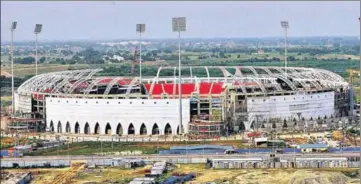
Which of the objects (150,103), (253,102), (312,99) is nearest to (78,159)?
(150,103)

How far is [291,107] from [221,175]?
1702 centimetres

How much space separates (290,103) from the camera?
172 ft

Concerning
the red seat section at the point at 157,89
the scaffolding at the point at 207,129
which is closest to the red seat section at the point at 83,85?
Result: the red seat section at the point at 157,89

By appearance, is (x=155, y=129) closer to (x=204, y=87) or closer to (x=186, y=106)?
(x=186, y=106)

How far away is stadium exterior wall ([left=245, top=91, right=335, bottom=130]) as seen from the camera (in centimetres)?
5141

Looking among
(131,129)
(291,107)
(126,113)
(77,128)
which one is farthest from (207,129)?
(77,128)

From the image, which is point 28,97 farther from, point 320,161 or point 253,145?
point 320,161

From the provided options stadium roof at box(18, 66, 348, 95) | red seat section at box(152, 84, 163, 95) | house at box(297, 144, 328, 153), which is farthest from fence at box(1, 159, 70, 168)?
red seat section at box(152, 84, 163, 95)

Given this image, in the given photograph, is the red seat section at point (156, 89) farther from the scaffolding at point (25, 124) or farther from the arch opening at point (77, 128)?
the scaffolding at point (25, 124)

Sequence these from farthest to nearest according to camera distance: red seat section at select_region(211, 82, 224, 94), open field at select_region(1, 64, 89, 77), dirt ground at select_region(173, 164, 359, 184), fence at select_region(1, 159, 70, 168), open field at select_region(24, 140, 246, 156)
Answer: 1. open field at select_region(1, 64, 89, 77)
2. red seat section at select_region(211, 82, 224, 94)
3. open field at select_region(24, 140, 246, 156)
4. fence at select_region(1, 159, 70, 168)
5. dirt ground at select_region(173, 164, 359, 184)

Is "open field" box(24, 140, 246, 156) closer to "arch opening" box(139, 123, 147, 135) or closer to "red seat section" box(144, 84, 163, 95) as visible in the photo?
"arch opening" box(139, 123, 147, 135)

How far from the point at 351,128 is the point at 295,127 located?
3755 mm

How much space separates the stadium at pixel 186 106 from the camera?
50.8 m

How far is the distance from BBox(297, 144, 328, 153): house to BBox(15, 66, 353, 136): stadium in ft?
22.9
